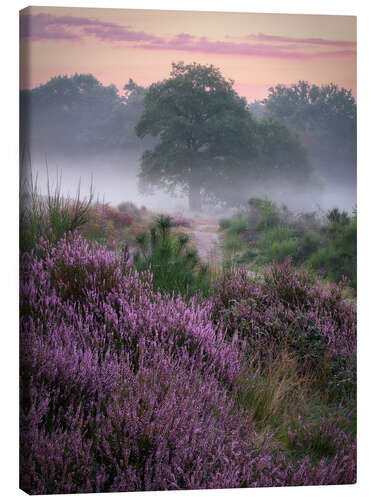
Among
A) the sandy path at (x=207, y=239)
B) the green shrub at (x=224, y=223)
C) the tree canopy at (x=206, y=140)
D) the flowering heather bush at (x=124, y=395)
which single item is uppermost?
the tree canopy at (x=206, y=140)

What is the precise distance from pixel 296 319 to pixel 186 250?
0.95 meters

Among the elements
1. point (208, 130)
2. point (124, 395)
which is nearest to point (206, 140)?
point (208, 130)

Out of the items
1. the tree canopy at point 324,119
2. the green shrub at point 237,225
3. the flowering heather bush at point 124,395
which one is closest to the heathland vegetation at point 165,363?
Answer: the flowering heather bush at point 124,395

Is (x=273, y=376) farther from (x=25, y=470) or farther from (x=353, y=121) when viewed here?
(x=353, y=121)

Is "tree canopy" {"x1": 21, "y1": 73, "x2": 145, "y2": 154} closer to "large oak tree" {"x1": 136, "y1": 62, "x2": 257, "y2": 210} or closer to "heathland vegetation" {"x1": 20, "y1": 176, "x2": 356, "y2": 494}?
"large oak tree" {"x1": 136, "y1": 62, "x2": 257, "y2": 210}

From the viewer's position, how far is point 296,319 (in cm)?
444

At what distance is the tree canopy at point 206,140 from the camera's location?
14.3ft

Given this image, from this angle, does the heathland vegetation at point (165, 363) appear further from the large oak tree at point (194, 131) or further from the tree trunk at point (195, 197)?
the large oak tree at point (194, 131)

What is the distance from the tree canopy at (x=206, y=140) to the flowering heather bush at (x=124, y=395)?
862 millimetres

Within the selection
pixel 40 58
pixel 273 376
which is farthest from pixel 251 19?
pixel 273 376

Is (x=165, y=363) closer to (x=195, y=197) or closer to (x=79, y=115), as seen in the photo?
(x=195, y=197)

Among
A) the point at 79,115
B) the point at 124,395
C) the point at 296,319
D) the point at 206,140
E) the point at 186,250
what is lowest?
the point at 124,395

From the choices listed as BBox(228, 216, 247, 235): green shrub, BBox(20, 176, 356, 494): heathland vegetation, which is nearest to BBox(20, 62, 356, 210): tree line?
BBox(228, 216, 247, 235): green shrub

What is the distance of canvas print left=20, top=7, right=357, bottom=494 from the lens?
344 centimetres
